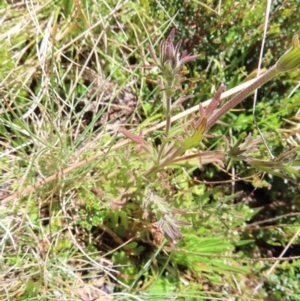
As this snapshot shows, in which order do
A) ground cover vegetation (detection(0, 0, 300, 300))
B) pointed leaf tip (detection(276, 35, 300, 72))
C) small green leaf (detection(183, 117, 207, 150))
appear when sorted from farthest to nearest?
ground cover vegetation (detection(0, 0, 300, 300)), small green leaf (detection(183, 117, 207, 150)), pointed leaf tip (detection(276, 35, 300, 72))

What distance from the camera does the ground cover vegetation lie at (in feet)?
5.47

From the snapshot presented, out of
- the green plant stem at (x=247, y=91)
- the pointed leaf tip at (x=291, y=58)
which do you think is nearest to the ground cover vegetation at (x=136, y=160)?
the green plant stem at (x=247, y=91)

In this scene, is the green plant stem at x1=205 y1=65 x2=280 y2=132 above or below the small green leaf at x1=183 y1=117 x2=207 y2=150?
above

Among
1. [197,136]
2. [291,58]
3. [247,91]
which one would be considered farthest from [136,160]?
[291,58]

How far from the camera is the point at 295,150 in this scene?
1400 millimetres

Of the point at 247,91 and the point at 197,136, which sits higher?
the point at 247,91

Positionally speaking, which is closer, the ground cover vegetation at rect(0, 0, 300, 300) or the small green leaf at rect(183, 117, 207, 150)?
the small green leaf at rect(183, 117, 207, 150)

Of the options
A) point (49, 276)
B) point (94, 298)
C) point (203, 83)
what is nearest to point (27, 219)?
point (49, 276)

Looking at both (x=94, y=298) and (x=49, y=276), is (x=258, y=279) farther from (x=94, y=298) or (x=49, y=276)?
(x=49, y=276)

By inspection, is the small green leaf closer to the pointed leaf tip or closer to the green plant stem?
the green plant stem

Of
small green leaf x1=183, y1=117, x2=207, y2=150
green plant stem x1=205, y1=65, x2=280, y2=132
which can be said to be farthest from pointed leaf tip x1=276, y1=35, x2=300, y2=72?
small green leaf x1=183, y1=117, x2=207, y2=150

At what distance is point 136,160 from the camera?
1.77 metres

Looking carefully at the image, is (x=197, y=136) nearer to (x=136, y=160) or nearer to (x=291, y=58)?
(x=291, y=58)

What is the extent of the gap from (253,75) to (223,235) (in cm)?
61
